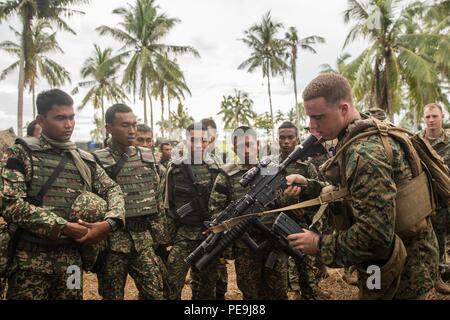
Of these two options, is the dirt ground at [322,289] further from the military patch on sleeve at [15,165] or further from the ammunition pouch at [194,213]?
the military patch on sleeve at [15,165]

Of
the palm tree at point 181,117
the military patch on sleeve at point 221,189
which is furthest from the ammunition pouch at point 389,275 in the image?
the palm tree at point 181,117

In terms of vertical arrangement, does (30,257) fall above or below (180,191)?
below

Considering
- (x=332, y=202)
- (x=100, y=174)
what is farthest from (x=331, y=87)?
(x=100, y=174)

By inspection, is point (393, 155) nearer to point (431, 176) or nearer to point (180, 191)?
point (431, 176)

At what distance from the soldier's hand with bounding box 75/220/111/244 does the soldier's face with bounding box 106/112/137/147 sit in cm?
112

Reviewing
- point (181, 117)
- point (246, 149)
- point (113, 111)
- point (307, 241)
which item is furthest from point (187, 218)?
point (181, 117)

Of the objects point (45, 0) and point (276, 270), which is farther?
point (45, 0)

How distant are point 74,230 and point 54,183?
42 centimetres

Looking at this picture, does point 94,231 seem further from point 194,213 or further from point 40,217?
point 194,213

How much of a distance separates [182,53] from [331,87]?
97.0 feet

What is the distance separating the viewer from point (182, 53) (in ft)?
98.6

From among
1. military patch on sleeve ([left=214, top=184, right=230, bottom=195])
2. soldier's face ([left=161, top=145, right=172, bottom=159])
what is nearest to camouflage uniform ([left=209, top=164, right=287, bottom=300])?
military patch on sleeve ([left=214, top=184, right=230, bottom=195])

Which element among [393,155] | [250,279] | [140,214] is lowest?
[250,279]

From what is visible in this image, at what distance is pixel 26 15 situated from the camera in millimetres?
18562
